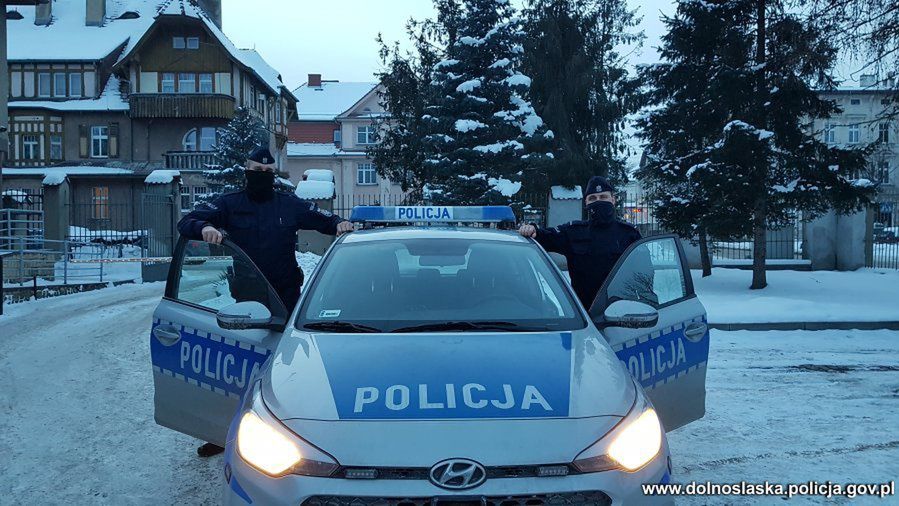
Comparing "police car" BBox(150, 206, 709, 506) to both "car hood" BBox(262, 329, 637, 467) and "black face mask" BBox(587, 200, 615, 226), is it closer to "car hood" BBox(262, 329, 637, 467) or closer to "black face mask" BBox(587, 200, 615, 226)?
"car hood" BBox(262, 329, 637, 467)

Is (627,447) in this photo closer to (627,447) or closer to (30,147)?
(627,447)

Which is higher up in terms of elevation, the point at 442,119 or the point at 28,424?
the point at 442,119

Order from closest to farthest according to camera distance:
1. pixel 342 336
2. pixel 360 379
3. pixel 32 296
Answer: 1. pixel 360 379
2. pixel 342 336
3. pixel 32 296

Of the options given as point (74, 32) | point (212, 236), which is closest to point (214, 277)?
point (212, 236)

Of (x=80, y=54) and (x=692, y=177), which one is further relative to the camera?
(x=80, y=54)

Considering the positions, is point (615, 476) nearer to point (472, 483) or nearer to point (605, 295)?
point (472, 483)

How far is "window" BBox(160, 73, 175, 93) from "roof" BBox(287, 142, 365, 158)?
755 inches

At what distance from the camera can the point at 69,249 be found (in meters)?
22.6

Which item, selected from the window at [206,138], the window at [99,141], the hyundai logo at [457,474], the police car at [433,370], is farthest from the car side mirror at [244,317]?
the window at [99,141]

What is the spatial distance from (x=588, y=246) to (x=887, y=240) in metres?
19.3

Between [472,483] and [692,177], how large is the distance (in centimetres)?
1468

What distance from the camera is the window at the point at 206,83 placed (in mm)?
45250

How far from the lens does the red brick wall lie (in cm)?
6719

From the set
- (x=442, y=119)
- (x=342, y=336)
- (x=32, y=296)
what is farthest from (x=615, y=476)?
(x=442, y=119)
